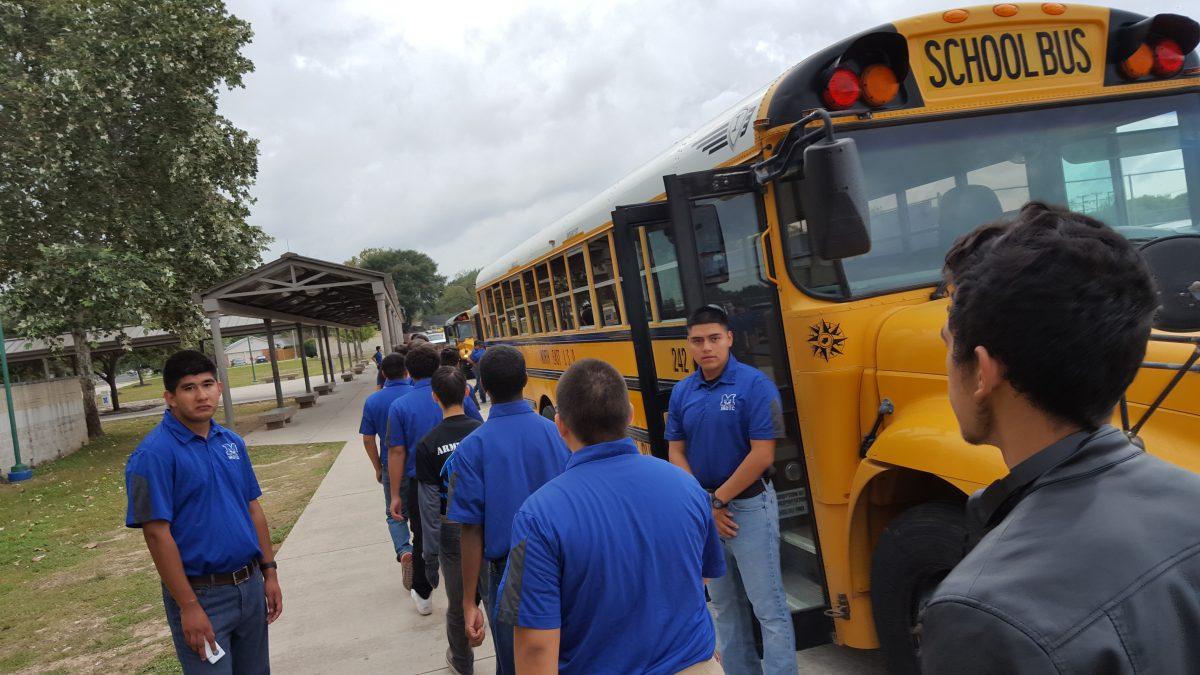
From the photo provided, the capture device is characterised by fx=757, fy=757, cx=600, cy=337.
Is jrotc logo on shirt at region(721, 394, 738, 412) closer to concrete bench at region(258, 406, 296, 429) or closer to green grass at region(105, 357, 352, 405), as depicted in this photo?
concrete bench at region(258, 406, 296, 429)

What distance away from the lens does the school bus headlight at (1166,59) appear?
3.07m

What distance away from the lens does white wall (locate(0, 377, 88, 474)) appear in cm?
1288

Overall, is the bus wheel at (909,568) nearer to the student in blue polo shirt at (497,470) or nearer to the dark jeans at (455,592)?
the student in blue polo shirt at (497,470)

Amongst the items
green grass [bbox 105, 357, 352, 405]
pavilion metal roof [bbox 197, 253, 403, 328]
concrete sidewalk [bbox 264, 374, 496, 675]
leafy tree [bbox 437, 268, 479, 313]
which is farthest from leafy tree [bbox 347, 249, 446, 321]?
concrete sidewalk [bbox 264, 374, 496, 675]

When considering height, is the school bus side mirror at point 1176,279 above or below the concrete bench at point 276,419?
above

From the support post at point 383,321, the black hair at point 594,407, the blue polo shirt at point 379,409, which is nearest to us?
the black hair at point 594,407

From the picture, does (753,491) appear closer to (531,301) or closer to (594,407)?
(594,407)

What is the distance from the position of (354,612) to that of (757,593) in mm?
3355

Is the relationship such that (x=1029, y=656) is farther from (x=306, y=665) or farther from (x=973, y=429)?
(x=306, y=665)

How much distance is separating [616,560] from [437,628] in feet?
11.5

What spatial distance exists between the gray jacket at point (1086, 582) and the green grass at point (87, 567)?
5.22 meters

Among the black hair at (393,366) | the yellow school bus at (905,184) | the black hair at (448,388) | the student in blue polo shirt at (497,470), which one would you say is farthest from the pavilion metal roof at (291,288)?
the yellow school bus at (905,184)

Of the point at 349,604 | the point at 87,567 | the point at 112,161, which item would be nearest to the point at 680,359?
the point at 349,604

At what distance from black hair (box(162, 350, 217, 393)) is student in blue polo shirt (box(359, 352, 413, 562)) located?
6.48 ft
